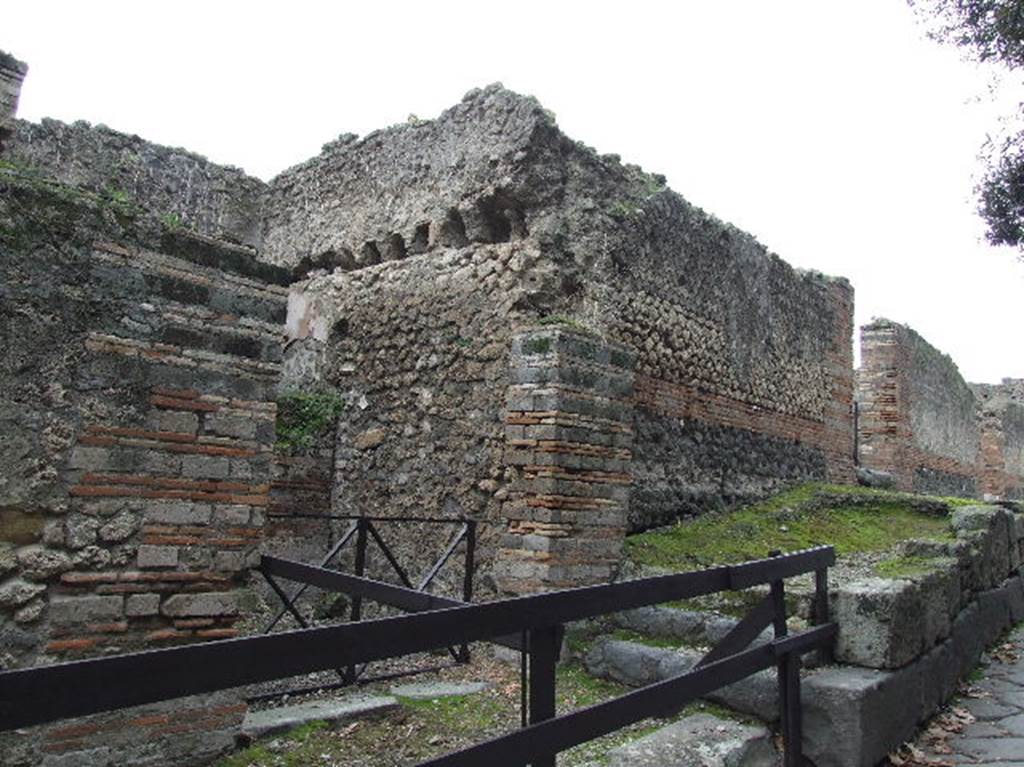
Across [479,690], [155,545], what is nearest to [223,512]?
[155,545]

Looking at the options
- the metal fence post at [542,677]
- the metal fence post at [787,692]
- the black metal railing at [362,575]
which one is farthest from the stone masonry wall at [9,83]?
the metal fence post at [787,692]

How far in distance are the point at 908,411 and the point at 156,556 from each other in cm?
1285

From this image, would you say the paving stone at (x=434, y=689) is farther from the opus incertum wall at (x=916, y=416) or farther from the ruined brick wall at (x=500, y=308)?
the opus incertum wall at (x=916, y=416)

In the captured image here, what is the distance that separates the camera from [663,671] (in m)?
4.82

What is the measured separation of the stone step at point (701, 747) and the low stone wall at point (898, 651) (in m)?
0.26

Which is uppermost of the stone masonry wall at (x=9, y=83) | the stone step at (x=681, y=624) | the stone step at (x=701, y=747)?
the stone masonry wall at (x=9, y=83)

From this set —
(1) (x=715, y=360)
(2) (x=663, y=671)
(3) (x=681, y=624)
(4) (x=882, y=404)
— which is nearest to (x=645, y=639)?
(3) (x=681, y=624)

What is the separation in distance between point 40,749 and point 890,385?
512 inches

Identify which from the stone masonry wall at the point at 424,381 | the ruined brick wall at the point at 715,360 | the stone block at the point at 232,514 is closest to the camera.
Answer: the stone block at the point at 232,514

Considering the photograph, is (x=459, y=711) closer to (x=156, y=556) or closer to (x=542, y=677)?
(x=156, y=556)

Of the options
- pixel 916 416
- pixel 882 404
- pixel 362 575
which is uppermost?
pixel 882 404

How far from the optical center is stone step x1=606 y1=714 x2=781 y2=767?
3674 millimetres

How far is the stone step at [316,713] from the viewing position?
4.13m

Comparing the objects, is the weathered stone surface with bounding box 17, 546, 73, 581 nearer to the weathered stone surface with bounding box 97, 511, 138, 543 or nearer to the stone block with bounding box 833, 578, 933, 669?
the weathered stone surface with bounding box 97, 511, 138, 543
